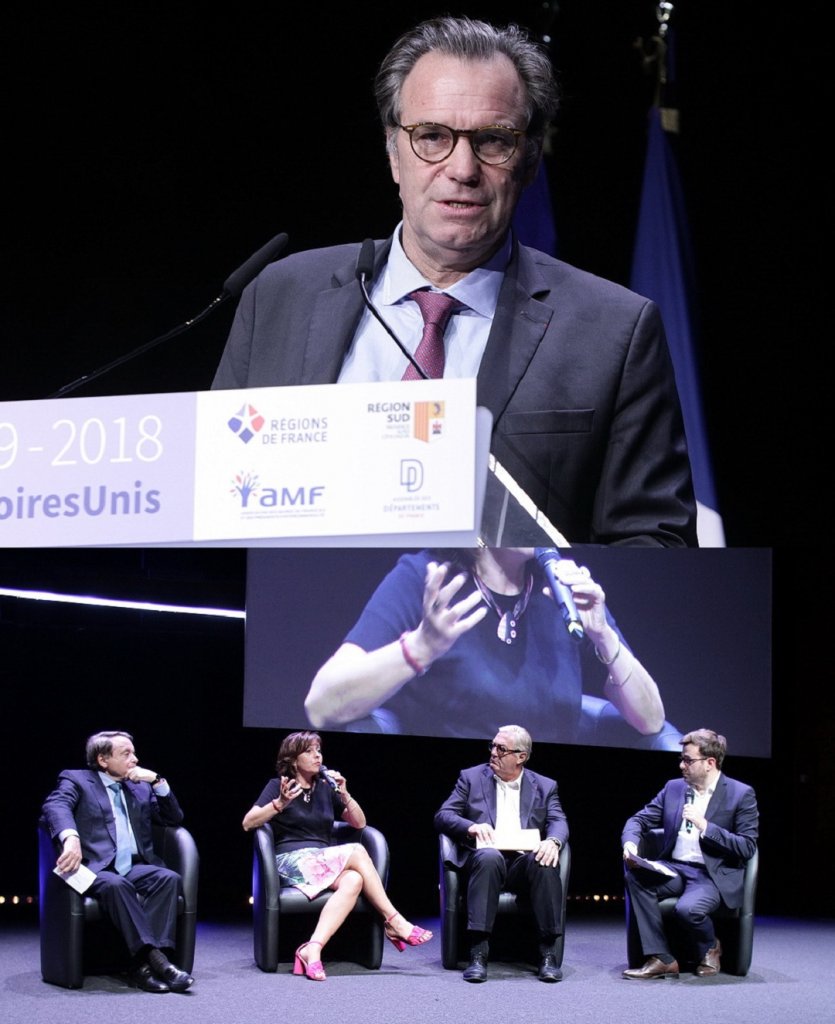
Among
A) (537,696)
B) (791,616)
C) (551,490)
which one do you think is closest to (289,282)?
(551,490)

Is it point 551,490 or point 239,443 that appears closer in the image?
point 239,443

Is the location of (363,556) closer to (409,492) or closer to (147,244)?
(147,244)

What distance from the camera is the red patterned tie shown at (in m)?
3.63

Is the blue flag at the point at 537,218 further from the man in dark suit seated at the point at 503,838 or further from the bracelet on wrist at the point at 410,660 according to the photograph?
the man in dark suit seated at the point at 503,838

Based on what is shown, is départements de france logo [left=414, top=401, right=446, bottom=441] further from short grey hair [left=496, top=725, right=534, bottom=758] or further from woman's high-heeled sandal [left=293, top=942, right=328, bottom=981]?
woman's high-heeled sandal [left=293, top=942, right=328, bottom=981]

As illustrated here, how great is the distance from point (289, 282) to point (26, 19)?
1.63 meters

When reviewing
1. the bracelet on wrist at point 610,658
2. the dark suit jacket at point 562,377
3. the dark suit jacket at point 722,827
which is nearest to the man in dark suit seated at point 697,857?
the dark suit jacket at point 722,827

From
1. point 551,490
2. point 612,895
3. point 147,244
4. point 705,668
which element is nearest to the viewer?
point 551,490

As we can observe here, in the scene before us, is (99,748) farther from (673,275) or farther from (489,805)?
(673,275)

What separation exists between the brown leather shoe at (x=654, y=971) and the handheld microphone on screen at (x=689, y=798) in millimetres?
504

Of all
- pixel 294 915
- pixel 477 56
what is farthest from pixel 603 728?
pixel 477 56

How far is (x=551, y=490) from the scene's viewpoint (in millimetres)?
3584

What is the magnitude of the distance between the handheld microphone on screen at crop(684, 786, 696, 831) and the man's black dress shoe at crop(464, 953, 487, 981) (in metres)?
0.93

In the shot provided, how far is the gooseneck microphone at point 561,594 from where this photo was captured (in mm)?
4777
